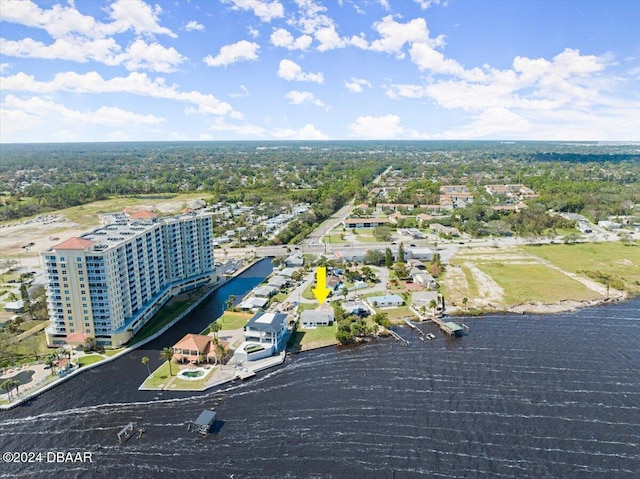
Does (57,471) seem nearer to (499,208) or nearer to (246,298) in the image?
(246,298)

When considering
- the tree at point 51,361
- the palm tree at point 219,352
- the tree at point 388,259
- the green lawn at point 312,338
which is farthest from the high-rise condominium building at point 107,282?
the tree at point 388,259

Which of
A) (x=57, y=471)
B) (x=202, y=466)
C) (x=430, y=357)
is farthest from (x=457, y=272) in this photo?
(x=57, y=471)

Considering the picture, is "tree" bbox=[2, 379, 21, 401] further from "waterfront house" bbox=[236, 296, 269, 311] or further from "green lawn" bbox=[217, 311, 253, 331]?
"waterfront house" bbox=[236, 296, 269, 311]

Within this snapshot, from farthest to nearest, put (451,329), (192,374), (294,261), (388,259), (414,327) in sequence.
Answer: (294,261) < (388,259) < (414,327) < (451,329) < (192,374)

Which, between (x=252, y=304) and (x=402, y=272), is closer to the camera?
(x=252, y=304)

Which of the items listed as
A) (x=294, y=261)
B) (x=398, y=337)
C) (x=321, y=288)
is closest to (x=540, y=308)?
(x=398, y=337)

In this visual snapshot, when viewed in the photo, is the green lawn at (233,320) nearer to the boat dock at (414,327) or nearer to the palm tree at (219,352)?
the palm tree at (219,352)

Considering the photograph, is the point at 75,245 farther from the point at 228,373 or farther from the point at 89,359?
the point at 228,373

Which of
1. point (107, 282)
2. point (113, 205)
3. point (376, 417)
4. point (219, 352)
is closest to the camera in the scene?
point (376, 417)
